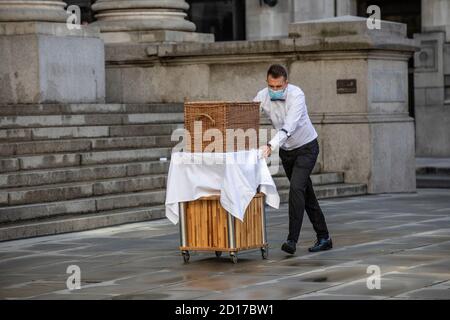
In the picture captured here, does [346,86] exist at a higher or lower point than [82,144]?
higher

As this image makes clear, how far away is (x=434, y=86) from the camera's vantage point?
2870 centimetres

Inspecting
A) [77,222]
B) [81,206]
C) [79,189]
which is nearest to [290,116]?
[77,222]

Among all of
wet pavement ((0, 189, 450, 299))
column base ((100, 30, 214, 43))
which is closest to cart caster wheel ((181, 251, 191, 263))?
wet pavement ((0, 189, 450, 299))

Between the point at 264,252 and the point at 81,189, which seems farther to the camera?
the point at 81,189

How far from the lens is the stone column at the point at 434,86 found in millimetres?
28609

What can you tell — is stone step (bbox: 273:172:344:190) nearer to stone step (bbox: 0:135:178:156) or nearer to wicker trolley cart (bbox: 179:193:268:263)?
stone step (bbox: 0:135:178:156)

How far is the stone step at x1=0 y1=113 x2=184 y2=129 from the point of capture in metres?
17.4

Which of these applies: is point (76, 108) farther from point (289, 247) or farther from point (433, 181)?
point (433, 181)

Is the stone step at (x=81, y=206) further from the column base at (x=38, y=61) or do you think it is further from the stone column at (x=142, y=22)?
the stone column at (x=142, y=22)

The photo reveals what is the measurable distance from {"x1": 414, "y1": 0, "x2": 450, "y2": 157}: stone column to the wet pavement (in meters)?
12.8

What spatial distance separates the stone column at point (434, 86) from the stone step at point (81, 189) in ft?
40.9

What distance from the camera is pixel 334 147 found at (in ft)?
65.0

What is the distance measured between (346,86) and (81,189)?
556cm

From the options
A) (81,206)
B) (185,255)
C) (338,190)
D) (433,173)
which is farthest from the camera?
(433,173)
